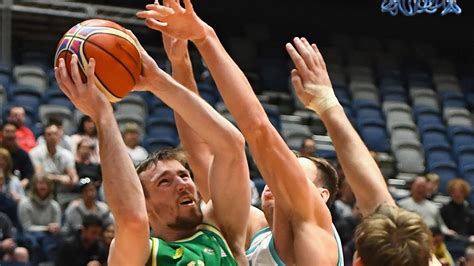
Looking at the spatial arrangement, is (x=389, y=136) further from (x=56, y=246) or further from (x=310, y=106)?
(x=310, y=106)

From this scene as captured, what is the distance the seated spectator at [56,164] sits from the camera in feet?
31.2

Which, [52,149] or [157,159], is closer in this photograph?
[157,159]

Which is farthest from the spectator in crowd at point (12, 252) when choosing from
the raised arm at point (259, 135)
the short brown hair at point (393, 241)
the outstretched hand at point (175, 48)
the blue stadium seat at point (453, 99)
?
the blue stadium seat at point (453, 99)

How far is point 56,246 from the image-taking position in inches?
336

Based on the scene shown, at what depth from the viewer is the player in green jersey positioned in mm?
3412

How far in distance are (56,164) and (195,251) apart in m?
6.22

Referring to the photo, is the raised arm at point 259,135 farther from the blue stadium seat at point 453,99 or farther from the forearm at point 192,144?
the blue stadium seat at point 453,99

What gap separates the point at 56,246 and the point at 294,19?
8.81m

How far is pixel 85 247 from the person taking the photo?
8242mm

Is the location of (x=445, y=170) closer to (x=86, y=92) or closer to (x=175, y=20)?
(x=175, y=20)

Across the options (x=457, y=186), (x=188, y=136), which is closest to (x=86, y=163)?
(x=457, y=186)

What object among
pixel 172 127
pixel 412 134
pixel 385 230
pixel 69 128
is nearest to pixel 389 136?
pixel 412 134

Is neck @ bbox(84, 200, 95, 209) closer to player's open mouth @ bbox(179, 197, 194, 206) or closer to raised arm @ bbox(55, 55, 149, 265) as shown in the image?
player's open mouth @ bbox(179, 197, 194, 206)

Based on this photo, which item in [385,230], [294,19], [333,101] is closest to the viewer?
[385,230]
